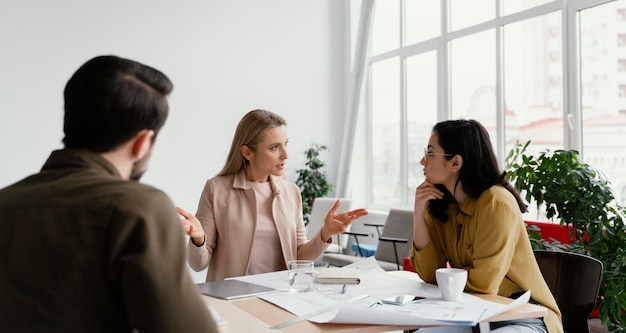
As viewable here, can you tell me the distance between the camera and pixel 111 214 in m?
0.92

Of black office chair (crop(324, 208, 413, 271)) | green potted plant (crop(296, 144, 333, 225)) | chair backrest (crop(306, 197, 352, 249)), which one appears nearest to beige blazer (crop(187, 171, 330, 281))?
black office chair (crop(324, 208, 413, 271))

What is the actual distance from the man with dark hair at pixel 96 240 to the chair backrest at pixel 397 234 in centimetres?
463

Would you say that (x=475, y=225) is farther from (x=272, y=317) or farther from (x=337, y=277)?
(x=272, y=317)

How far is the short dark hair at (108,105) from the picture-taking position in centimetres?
102

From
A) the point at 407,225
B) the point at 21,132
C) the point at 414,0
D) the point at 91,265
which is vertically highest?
the point at 414,0

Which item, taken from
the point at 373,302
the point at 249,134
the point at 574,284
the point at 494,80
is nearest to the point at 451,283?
the point at 373,302

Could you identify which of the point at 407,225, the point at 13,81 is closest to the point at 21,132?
the point at 13,81

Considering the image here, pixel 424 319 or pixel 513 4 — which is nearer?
pixel 424 319

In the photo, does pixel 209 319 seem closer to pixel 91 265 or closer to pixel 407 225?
pixel 91 265

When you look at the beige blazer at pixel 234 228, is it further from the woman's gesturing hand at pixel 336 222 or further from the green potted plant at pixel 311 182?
the green potted plant at pixel 311 182

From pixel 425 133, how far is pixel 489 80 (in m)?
1.19

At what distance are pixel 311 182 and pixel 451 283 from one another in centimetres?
574

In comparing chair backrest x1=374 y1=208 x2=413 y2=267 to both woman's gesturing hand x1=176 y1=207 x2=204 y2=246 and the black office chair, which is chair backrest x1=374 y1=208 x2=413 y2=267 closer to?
the black office chair

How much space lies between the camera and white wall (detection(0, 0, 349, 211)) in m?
6.35
